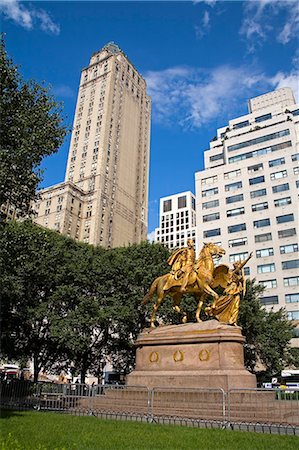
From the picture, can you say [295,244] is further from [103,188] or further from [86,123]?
[86,123]

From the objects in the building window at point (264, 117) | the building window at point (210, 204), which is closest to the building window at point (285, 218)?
Result: the building window at point (210, 204)

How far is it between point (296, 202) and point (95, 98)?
66101mm

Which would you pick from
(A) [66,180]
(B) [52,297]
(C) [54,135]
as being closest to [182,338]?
(C) [54,135]

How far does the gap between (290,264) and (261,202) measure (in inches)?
417

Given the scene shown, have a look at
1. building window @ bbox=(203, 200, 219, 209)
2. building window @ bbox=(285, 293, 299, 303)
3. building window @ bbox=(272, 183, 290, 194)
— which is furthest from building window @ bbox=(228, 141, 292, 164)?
building window @ bbox=(285, 293, 299, 303)

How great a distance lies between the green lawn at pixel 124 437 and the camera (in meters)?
7.82

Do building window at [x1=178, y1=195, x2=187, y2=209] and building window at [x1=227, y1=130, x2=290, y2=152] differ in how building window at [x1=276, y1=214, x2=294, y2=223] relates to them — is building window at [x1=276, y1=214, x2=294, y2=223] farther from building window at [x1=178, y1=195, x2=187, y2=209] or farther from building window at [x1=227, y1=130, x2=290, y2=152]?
building window at [x1=178, y1=195, x2=187, y2=209]

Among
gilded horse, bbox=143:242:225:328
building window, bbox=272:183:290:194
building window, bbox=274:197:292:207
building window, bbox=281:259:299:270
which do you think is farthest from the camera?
building window, bbox=272:183:290:194

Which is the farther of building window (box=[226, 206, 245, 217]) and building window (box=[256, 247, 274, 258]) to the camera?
building window (box=[226, 206, 245, 217])

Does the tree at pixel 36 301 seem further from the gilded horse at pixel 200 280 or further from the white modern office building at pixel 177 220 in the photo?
the white modern office building at pixel 177 220

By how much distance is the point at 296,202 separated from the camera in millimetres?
53750

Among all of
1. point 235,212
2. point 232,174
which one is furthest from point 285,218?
point 232,174

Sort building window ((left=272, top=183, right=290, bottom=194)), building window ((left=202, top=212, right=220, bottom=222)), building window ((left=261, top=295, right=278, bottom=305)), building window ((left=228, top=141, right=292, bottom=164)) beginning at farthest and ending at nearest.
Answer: building window ((left=202, top=212, right=220, bottom=222))
building window ((left=228, top=141, right=292, bottom=164))
building window ((left=272, top=183, right=290, bottom=194))
building window ((left=261, top=295, right=278, bottom=305))

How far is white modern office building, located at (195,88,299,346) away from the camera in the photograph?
5134 centimetres
